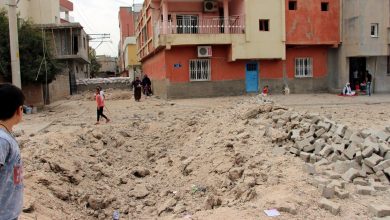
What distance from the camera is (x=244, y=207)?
5.57m

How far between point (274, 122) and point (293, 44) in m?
16.8

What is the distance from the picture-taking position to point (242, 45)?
2403 centimetres

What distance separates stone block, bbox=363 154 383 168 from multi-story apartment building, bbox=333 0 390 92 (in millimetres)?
20034

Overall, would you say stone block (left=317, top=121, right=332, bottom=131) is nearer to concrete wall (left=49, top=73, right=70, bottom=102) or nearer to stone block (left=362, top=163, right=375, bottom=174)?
stone block (left=362, top=163, right=375, bottom=174)

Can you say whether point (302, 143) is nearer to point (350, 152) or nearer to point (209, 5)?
point (350, 152)

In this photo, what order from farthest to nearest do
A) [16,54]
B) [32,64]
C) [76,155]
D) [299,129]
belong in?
1. [32,64]
2. [16,54]
3. [76,155]
4. [299,129]

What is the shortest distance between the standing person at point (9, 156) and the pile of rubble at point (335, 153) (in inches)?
146

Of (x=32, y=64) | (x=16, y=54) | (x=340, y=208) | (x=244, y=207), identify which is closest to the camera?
(x=340, y=208)

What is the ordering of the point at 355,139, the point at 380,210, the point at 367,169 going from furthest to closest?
the point at 355,139 < the point at 367,169 < the point at 380,210

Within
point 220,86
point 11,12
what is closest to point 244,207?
point 11,12

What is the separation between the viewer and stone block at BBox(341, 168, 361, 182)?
241 inches

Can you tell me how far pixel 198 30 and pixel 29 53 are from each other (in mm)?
9927

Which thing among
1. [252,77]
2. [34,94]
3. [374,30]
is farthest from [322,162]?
[374,30]

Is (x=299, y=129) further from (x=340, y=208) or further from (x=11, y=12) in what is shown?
(x=11, y=12)
